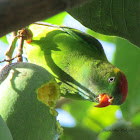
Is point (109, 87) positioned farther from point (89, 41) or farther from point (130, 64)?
point (130, 64)

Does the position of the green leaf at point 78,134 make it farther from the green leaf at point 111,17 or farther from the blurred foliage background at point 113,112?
the green leaf at point 111,17

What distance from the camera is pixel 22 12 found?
0.22m

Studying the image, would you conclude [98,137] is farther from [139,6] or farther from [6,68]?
[139,6]

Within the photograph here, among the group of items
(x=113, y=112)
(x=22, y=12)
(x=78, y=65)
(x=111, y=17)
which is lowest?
(x=113, y=112)

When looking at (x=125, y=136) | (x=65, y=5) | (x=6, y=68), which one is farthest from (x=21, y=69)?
(x=65, y=5)

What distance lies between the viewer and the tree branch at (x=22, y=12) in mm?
212

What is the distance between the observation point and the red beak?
1.41 metres

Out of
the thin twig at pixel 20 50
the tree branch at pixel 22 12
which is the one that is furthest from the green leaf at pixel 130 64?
the tree branch at pixel 22 12

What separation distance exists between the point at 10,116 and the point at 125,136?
0.72 metres

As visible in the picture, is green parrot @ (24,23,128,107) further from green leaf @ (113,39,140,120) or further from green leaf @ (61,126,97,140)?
green leaf @ (113,39,140,120)

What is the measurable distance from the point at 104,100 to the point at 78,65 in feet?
0.84

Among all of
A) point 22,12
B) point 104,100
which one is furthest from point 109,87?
point 22,12

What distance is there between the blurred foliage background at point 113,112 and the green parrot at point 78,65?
0.26 metres

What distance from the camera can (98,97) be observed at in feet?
→ 4.76
